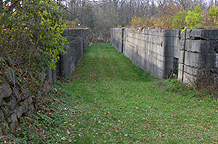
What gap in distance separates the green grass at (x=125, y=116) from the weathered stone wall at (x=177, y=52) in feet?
2.36

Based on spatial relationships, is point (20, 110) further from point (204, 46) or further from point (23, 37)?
point (204, 46)

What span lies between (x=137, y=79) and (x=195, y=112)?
4.54 metres

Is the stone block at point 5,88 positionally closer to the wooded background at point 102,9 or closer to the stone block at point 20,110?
the stone block at point 20,110

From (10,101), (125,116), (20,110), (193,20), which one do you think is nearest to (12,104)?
(10,101)

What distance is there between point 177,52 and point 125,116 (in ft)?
13.0

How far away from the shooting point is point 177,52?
8156mm

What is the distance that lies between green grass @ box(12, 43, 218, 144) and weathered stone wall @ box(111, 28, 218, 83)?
2.36 ft

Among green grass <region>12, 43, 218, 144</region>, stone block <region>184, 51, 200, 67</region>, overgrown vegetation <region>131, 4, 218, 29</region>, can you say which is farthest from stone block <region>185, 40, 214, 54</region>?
green grass <region>12, 43, 218, 144</region>

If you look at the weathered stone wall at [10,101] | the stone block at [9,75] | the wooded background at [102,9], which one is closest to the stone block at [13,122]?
the weathered stone wall at [10,101]

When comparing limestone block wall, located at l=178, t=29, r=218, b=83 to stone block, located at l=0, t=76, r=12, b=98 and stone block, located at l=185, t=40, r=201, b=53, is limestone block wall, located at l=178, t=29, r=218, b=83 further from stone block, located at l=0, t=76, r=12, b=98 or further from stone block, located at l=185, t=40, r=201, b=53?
stone block, located at l=0, t=76, r=12, b=98

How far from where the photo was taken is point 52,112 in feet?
16.9

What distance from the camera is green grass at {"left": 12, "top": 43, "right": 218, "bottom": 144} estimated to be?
4.18 meters

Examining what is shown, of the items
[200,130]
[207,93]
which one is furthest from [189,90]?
[200,130]

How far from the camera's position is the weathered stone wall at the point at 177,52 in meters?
6.54
